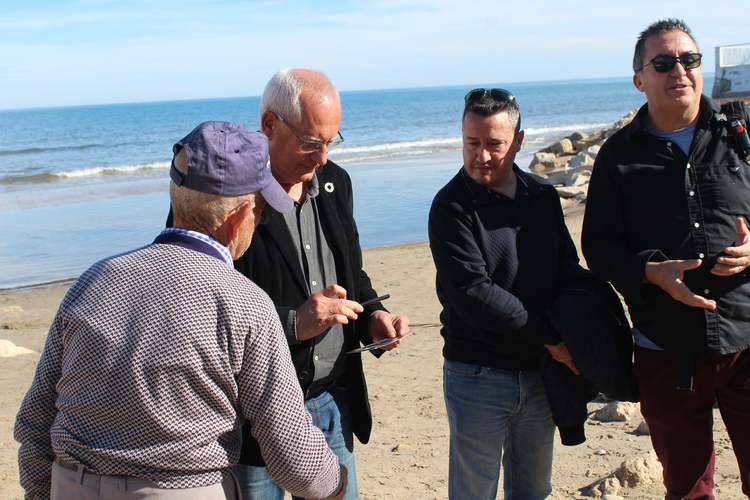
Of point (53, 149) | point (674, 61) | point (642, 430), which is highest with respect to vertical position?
point (674, 61)

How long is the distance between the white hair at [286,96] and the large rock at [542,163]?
20706 mm

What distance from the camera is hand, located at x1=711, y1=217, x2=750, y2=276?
3170 mm

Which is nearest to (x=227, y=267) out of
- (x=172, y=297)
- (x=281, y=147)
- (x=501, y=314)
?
(x=172, y=297)

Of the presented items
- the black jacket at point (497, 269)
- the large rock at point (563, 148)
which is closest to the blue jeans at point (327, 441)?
the black jacket at point (497, 269)

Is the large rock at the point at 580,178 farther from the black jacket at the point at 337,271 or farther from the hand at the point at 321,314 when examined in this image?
the hand at the point at 321,314

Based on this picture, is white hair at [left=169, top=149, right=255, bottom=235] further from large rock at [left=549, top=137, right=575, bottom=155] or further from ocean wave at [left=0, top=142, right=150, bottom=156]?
ocean wave at [left=0, top=142, right=150, bottom=156]

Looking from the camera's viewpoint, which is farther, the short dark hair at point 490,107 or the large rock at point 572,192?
the large rock at point 572,192

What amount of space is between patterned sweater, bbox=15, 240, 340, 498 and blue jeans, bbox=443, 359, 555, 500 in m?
1.25

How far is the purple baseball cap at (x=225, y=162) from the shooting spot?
2.20 metres

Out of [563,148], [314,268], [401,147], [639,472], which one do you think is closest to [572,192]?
[563,148]

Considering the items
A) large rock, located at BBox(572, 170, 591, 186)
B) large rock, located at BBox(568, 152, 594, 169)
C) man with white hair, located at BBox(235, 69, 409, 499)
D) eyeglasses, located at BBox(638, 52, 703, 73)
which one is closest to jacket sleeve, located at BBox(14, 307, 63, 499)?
man with white hair, located at BBox(235, 69, 409, 499)

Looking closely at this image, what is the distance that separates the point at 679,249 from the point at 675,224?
98 millimetres

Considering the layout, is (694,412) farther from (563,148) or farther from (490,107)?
(563,148)

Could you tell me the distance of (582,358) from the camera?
317cm
